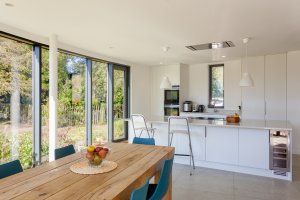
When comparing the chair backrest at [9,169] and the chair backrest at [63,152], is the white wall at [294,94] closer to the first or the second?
the chair backrest at [63,152]

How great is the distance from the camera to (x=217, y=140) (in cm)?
414

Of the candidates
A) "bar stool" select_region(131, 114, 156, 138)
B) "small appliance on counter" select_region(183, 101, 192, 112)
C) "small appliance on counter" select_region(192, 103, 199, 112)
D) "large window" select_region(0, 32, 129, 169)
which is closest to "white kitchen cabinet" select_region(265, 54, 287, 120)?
"small appliance on counter" select_region(192, 103, 199, 112)

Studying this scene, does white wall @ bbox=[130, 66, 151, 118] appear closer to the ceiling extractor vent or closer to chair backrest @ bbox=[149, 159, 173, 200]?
the ceiling extractor vent

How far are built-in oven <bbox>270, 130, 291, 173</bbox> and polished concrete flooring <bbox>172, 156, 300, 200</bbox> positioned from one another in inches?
9.0

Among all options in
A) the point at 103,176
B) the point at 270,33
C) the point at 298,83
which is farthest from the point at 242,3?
the point at 298,83

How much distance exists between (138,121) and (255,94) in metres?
3.25

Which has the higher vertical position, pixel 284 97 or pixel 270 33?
pixel 270 33

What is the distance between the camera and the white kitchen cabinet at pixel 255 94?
5.70m

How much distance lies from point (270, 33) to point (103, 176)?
3.56 meters

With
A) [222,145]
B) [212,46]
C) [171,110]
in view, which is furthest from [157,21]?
[171,110]

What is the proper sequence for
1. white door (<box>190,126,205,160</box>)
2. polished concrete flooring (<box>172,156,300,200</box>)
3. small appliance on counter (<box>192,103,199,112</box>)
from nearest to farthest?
polished concrete flooring (<box>172,156,300,200</box>)
white door (<box>190,126,205,160</box>)
small appliance on counter (<box>192,103,199,112</box>)

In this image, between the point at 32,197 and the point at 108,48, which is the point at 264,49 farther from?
the point at 32,197

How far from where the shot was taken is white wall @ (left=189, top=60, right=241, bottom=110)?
6.30 metres

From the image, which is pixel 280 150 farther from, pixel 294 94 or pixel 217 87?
pixel 217 87
